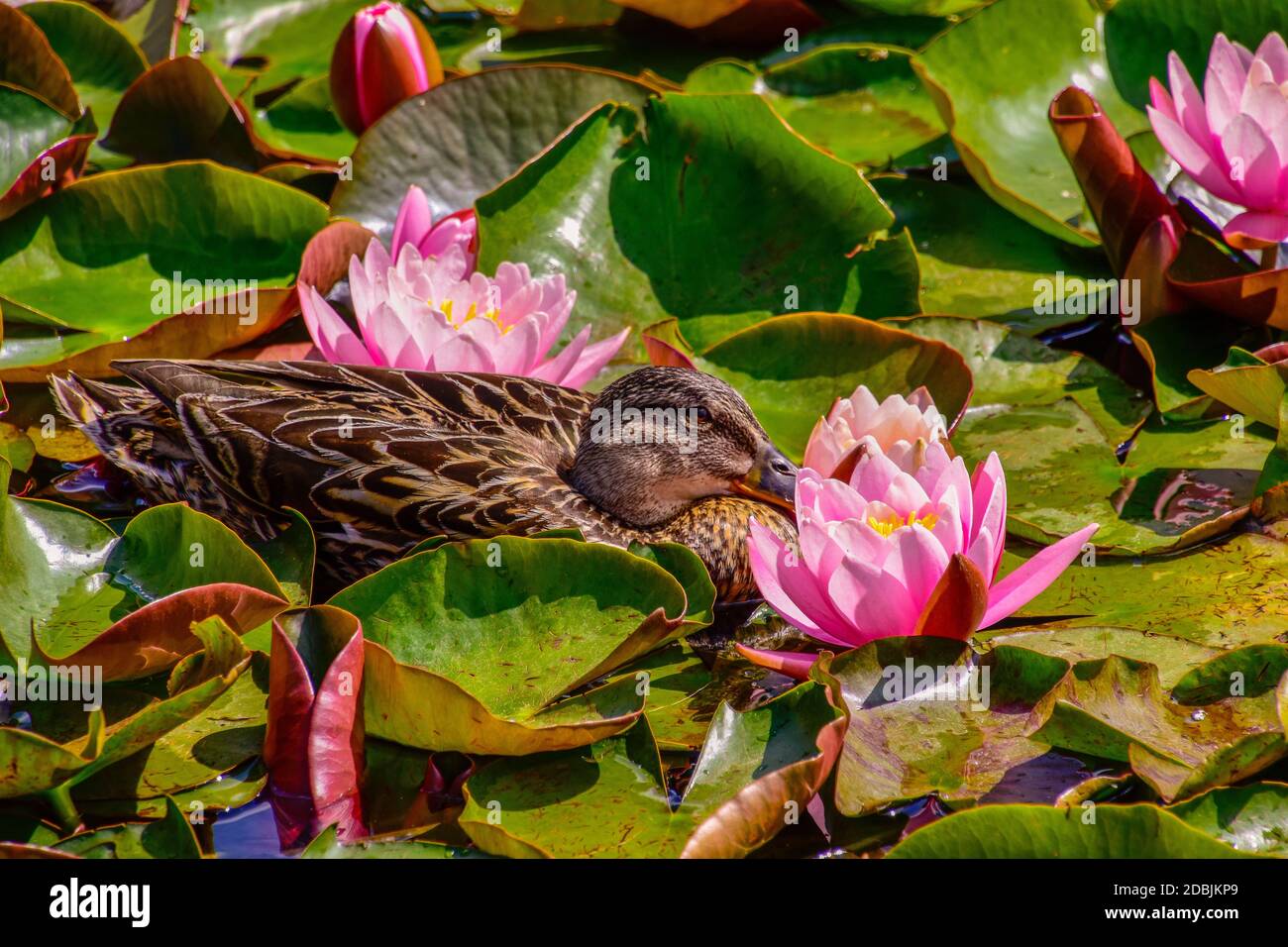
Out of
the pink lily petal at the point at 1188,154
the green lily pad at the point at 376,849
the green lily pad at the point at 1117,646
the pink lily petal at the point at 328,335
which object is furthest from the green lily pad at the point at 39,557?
the pink lily petal at the point at 1188,154

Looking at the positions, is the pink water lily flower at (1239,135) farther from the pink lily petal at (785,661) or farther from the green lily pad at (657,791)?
the green lily pad at (657,791)

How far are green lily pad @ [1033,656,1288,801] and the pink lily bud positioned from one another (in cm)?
370

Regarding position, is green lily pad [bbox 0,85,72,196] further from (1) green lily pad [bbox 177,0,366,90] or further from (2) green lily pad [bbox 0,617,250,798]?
(2) green lily pad [bbox 0,617,250,798]

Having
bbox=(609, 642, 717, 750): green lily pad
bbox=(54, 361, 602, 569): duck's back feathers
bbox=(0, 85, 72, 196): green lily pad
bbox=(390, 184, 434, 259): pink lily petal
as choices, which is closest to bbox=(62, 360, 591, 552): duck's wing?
bbox=(54, 361, 602, 569): duck's back feathers

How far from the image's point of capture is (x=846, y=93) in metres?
6.25

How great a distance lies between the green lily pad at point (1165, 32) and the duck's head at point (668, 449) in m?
2.56

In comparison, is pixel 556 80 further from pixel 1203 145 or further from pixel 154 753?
pixel 154 753

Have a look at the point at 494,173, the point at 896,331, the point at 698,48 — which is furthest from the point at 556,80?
the point at 896,331

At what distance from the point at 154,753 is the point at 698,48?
4.59 m

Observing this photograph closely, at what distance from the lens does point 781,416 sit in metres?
4.77

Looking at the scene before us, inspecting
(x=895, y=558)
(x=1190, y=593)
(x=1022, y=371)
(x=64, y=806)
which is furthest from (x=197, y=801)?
(x=1022, y=371)

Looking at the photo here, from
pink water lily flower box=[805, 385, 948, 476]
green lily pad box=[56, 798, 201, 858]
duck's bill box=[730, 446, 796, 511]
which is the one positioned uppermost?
pink water lily flower box=[805, 385, 948, 476]

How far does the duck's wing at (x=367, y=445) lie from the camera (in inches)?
164

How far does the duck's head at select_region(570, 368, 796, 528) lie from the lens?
14.4 feet
